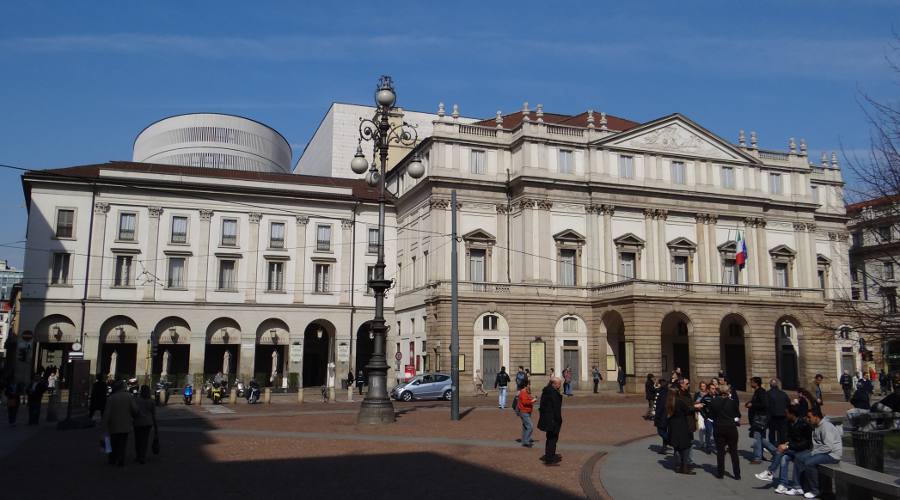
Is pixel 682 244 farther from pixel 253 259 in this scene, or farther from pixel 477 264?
pixel 253 259

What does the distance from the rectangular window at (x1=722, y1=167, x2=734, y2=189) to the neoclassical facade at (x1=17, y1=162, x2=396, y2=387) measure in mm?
25352

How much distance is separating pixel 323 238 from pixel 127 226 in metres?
13.1

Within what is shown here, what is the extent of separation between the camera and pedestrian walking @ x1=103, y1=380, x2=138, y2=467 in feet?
48.2

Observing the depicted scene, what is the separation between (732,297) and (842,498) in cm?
3711

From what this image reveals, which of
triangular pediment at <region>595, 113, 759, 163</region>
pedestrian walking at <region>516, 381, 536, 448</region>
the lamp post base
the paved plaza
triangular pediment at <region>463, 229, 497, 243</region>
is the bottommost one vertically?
the paved plaza

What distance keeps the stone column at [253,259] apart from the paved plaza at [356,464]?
2535 cm

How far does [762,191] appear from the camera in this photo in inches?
2077

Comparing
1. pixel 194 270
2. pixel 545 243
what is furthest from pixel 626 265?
pixel 194 270

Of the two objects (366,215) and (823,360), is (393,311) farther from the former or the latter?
(823,360)

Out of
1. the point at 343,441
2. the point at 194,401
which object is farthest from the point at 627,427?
the point at 194,401

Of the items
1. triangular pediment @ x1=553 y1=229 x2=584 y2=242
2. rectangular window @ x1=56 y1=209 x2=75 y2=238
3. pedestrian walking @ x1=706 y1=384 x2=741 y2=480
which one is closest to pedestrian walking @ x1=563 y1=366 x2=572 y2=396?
triangular pediment @ x1=553 y1=229 x2=584 y2=242

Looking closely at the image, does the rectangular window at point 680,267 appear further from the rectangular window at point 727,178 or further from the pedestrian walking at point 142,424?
the pedestrian walking at point 142,424

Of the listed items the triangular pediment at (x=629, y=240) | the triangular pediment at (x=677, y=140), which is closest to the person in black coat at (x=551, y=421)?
the triangular pediment at (x=629, y=240)

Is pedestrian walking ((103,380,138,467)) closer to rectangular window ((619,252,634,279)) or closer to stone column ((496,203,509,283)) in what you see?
stone column ((496,203,509,283))
